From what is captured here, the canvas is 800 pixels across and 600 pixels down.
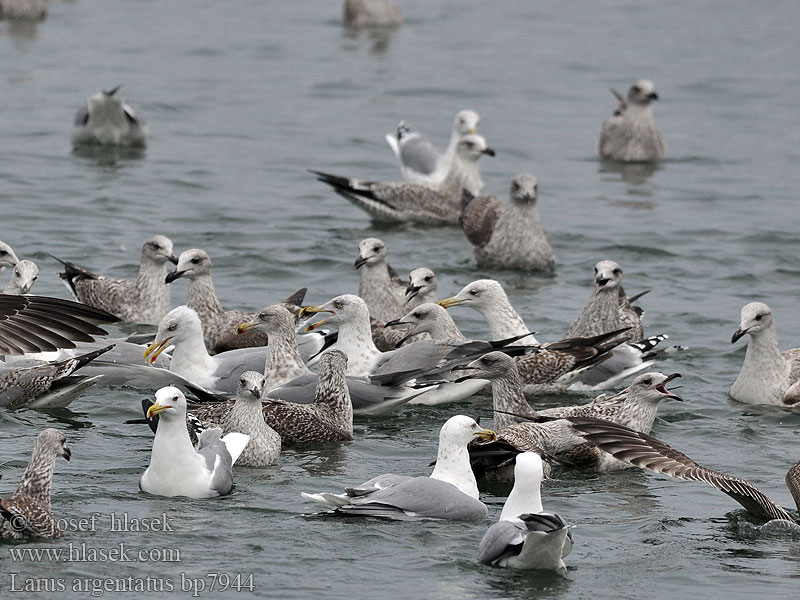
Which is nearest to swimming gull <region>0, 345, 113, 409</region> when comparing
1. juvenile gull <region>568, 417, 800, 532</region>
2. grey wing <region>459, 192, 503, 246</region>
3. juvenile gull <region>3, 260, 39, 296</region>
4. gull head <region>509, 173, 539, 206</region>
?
juvenile gull <region>3, 260, 39, 296</region>

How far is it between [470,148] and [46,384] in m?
9.42

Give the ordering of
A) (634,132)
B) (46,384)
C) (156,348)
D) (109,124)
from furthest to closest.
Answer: (634,132), (109,124), (156,348), (46,384)

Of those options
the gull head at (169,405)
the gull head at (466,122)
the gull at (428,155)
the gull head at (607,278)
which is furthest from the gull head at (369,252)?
the gull head at (466,122)

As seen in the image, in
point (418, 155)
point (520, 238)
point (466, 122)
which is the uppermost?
point (466, 122)

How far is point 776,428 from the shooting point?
1177cm

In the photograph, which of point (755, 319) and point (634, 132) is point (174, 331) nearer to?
point (755, 319)

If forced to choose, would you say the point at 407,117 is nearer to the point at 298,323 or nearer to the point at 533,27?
the point at 533,27

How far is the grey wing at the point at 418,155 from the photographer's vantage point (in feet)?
66.7

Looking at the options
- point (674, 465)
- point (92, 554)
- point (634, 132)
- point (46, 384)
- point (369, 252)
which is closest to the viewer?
point (92, 554)

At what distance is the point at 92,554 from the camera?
8.33 meters

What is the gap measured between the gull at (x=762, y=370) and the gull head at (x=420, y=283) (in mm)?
2671

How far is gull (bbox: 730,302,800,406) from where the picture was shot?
12.3 metres

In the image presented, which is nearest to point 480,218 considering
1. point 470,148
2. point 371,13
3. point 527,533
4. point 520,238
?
point 520,238

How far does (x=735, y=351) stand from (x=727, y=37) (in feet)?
60.9
